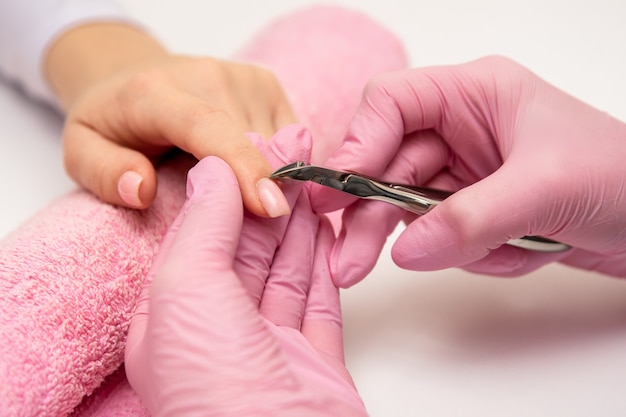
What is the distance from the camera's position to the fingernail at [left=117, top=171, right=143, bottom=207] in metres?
0.69

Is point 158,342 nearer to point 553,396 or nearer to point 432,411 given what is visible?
point 432,411

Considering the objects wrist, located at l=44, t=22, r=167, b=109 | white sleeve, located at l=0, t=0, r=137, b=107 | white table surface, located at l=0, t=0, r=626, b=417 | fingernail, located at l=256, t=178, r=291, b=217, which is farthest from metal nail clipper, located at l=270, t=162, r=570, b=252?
white sleeve, located at l=0, t=0, r=137, b=107

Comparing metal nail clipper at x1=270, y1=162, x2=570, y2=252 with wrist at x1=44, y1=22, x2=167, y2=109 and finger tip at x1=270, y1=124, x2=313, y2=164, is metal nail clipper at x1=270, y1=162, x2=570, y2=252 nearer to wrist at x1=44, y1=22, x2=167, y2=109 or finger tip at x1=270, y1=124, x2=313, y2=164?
finger tip at x1=270, y1=124, x2=313, y2=164

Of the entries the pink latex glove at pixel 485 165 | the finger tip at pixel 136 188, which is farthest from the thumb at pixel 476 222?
the finger tip at pixel 136 188

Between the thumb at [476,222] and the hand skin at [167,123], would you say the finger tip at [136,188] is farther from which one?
the thumb at [476,222]

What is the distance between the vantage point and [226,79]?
81cm

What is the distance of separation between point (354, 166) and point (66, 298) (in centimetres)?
34

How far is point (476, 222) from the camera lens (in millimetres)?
635

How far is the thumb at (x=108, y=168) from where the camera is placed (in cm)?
70

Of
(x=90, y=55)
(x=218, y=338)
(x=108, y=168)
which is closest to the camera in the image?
(x=218, y=338)

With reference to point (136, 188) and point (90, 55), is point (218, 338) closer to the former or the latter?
point (136, 188)

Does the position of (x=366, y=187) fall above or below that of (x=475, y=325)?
above

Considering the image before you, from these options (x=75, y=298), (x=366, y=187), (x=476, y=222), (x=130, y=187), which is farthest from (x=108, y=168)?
(x=476, y=222)

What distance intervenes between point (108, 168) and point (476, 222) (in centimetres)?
42
